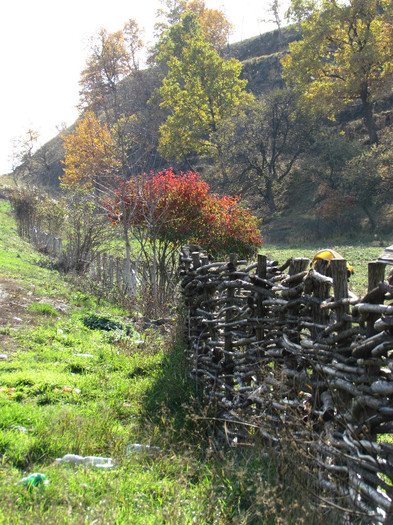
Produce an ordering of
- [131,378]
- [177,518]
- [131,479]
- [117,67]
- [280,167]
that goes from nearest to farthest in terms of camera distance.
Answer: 1. [177,518]
2. [131,479]
3. [131,378]
4. [280,167]
5. [117,67]

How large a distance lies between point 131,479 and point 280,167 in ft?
115

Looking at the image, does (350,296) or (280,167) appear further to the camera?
(280,167)

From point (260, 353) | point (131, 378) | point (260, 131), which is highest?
point (260, 131)

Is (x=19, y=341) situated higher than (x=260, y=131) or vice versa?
(x=260, y=131)

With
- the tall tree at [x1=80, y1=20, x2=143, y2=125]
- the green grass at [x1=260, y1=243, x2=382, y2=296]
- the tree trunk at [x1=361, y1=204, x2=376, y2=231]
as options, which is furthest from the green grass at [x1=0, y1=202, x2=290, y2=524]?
the tall tree at [x1=80, y1=20, x2=143, y2=125]

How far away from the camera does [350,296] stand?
8.97 ft

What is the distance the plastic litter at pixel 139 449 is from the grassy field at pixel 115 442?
0.05 ft

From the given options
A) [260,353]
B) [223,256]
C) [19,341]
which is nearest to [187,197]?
[223,256]

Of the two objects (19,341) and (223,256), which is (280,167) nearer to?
(223,256)

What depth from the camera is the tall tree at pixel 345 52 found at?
2984 cm

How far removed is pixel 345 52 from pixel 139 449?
A: 34.2m

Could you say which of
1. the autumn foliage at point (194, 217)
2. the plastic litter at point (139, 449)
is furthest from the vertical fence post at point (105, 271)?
the plastic litter at point (139, 449)

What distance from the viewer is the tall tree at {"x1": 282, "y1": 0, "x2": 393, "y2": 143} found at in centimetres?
2984

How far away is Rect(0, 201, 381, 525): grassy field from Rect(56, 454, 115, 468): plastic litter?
1.8 inches
